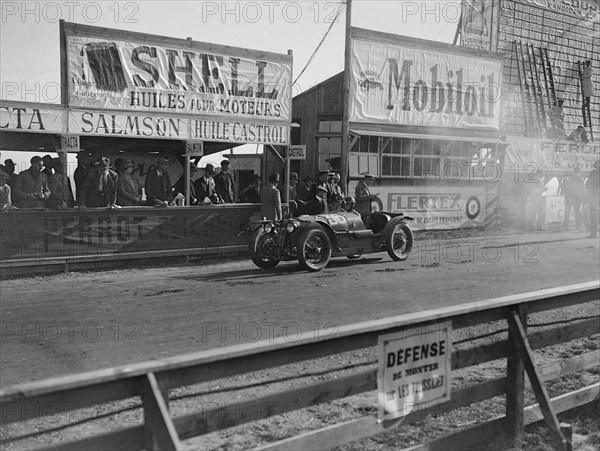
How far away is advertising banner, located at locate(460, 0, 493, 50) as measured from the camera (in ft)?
80.9

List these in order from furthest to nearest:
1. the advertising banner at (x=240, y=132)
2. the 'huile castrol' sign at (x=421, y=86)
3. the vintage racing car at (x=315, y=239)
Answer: the 'huile castrol' sign at (x=421, y=86) → the advertising banner at (x=240, y=132) → the vintage racing car at (x=315, y=239)

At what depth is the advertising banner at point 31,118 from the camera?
11.0m

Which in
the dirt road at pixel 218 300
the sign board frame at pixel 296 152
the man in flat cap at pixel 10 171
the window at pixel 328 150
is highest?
the window at pixel 328 150

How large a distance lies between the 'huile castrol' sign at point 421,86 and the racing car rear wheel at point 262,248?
670 cm

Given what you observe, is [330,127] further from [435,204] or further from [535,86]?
[535,86]

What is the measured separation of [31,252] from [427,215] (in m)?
10.9

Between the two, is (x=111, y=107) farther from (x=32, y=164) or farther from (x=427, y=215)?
(x=427, y=215)

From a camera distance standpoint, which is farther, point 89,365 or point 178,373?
point 89,365

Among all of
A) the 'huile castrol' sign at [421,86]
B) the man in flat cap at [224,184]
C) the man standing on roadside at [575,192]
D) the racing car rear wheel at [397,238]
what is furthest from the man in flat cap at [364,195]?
the man standing on roadside at [575,192]

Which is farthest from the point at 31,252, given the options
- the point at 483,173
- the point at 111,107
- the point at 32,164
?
the point at 483,173

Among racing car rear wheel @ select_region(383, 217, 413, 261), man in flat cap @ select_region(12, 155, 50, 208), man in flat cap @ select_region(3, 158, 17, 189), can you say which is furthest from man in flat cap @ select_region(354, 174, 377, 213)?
man in flat cap @ select_region(3, 158, 17, 189)

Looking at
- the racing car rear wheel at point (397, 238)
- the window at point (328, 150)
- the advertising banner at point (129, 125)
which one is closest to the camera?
the advertising banner at point (129, 125)

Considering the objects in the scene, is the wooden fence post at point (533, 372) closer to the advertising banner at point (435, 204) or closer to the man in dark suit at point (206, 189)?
the man in dark suit at point (206, 189)

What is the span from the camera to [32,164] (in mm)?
11586
